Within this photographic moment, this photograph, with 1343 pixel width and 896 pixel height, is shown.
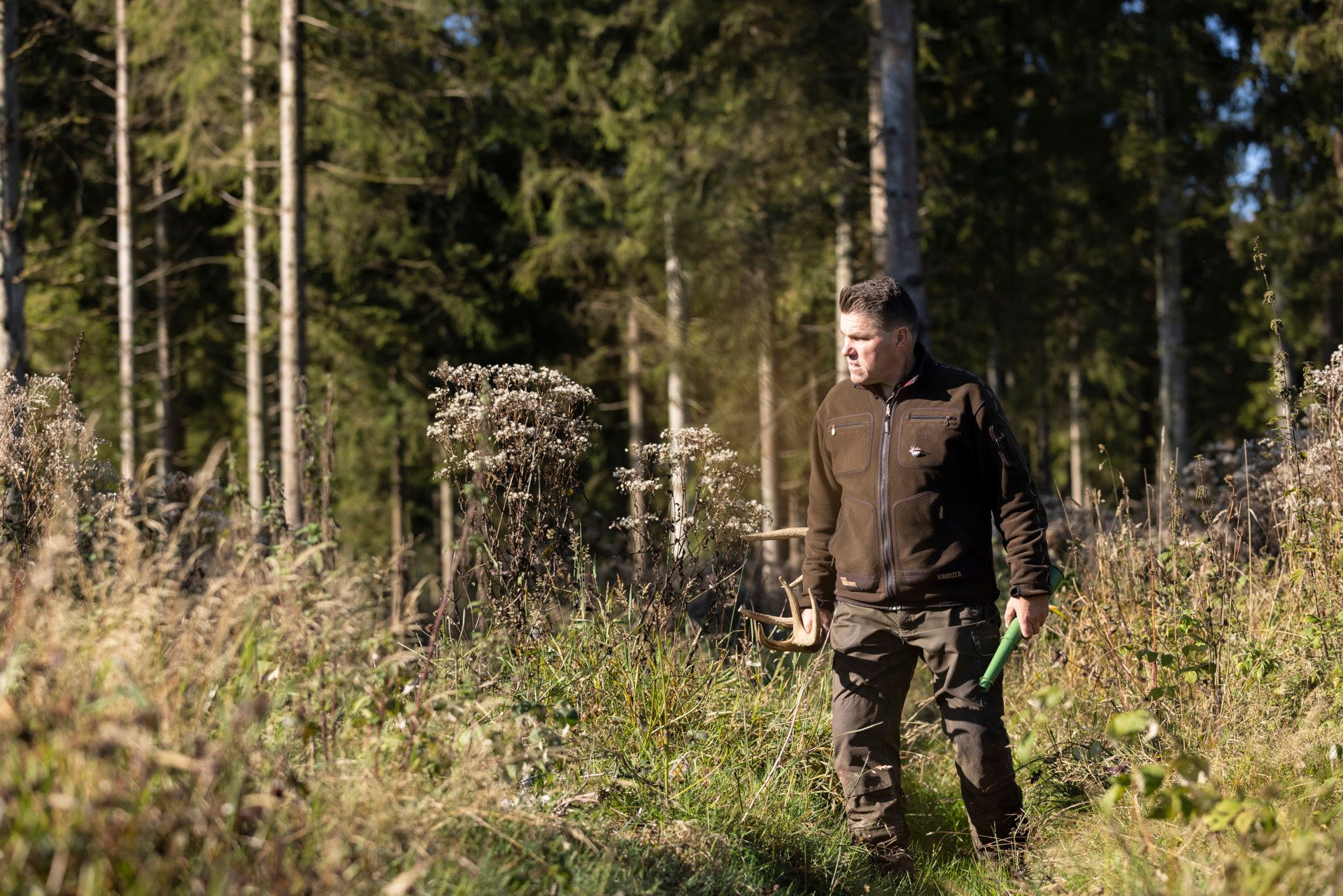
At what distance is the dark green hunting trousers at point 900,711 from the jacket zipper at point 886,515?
135mm

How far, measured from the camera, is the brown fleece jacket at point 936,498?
385 cm

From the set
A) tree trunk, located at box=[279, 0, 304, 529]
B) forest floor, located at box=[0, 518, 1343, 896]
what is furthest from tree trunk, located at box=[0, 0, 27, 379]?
forest floor, located at box=[0, 518, 1343, 896]

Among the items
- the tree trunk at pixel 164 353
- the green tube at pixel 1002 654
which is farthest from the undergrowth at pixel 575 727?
the tree trunk at pixel 164 353

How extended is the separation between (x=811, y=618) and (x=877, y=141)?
259 inches

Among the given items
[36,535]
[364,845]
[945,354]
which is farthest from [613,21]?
[364,845]

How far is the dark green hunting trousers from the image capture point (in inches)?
152

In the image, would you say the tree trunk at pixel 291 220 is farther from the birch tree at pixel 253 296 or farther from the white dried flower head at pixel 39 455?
the white dried flower head at pixel 39 455

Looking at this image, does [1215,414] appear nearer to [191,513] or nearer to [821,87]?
[821,87]

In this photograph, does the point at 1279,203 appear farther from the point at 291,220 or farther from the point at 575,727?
the point at 575,727

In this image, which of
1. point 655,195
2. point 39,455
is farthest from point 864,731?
point 655,195

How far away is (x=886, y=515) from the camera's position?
3.93 m

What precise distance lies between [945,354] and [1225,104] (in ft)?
15.8

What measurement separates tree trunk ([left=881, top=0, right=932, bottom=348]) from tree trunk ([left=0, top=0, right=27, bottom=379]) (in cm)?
633

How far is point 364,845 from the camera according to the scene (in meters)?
2.44
